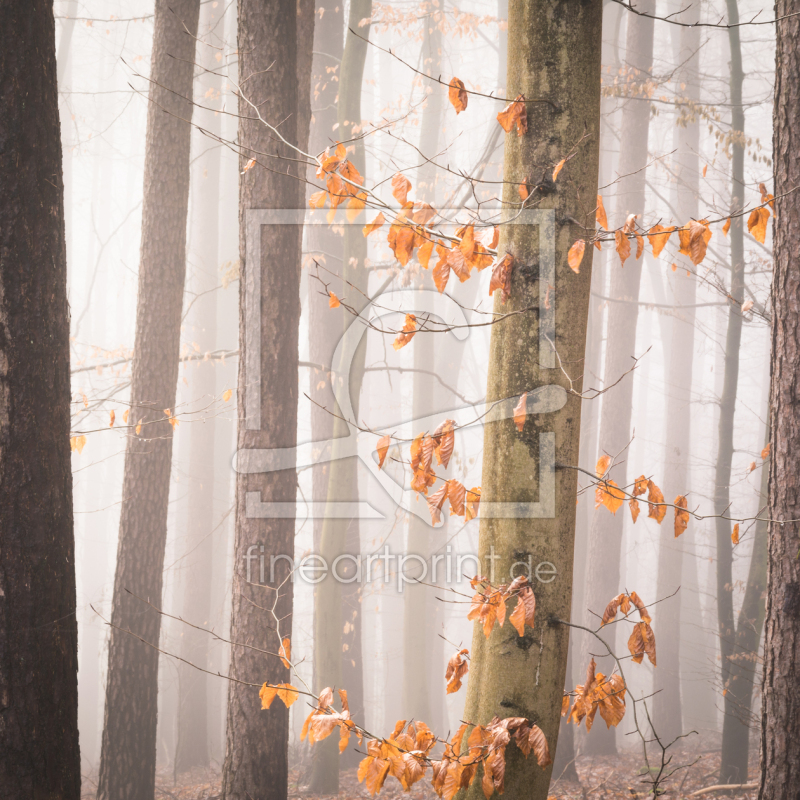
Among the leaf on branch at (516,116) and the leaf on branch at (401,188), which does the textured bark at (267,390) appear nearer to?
the leaf on branch at (401,188)

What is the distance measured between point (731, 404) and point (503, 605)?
8.35 meters

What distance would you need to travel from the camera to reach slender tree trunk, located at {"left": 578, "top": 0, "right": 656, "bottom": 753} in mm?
8969

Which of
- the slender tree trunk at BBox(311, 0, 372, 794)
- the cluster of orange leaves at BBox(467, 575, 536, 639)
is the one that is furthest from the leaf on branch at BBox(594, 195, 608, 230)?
the slender tree trunk at BBox(311, 0, 372, 794)

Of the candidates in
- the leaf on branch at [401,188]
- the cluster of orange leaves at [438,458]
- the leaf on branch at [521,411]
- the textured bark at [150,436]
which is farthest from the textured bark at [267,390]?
the leaf on branch at [521,411]

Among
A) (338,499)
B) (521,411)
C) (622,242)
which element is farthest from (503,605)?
(338,499)

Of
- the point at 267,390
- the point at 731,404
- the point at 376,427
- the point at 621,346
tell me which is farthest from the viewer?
the point at 621,346

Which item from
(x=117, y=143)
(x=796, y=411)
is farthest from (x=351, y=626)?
(x=117, y=143)

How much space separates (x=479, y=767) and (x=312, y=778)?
6006mm

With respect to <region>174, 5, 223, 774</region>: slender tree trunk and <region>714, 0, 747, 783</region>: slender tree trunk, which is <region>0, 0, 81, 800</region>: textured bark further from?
<region>714, 0, 747, 783</region>: slender tree trunk

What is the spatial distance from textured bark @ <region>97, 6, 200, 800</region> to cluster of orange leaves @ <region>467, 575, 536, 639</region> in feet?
14.4

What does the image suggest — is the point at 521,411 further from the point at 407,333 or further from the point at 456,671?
the point at 456,671

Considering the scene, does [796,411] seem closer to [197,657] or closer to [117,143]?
[197,657]

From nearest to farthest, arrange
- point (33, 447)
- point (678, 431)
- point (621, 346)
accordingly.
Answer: point (33, 447), point (621, 346), point (678, 431)

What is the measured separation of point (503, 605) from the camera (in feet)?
6.52
